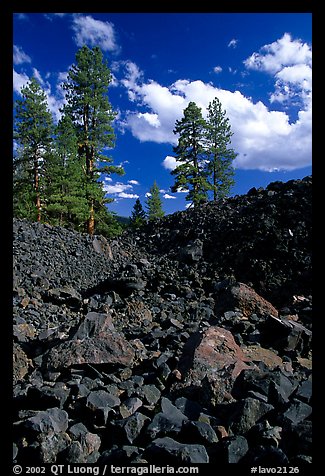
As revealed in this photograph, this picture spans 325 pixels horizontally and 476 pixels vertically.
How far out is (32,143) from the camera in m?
23.3

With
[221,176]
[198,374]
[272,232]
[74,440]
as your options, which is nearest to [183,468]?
[74,440]

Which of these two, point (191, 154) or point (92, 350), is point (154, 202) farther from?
point (92, 350)

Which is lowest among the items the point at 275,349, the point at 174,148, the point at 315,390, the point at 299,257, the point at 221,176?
the point at 275,349

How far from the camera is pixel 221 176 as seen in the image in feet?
108

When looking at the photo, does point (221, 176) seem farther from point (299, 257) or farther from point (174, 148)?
point (299, 257)

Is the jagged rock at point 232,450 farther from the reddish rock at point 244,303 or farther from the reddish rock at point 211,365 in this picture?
the reddish rock at point 244,303

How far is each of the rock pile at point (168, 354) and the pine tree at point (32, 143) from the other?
455 inches

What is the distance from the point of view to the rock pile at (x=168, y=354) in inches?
87.2

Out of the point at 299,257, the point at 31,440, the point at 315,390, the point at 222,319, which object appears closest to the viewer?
the point at 315,390

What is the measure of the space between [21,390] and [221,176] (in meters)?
31.8

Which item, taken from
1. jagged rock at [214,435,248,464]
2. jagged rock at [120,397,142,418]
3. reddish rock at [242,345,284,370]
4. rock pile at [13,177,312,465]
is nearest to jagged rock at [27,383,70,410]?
rock pile at [13,177,312,465]

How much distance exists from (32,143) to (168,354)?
23575 millimetres

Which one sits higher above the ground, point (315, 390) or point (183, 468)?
point (315, 390)

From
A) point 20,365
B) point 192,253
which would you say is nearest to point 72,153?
point 192,253
